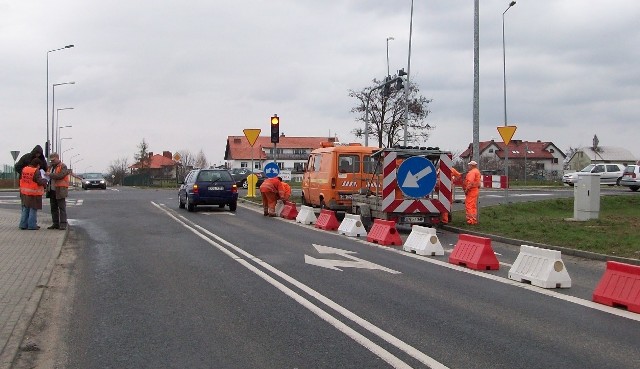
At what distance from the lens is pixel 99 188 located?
57.2 metres

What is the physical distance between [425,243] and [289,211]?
10171 millimetres

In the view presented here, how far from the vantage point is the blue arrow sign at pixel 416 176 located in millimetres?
16562

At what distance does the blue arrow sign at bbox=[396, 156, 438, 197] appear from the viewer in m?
16.6

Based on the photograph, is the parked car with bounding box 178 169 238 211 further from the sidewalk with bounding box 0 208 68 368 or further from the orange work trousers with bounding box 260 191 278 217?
the sidewalk with bounding box 0 208 68 368

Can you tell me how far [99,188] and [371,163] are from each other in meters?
41.1

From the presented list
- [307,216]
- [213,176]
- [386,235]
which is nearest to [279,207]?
[307,216]

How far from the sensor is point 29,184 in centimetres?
1634

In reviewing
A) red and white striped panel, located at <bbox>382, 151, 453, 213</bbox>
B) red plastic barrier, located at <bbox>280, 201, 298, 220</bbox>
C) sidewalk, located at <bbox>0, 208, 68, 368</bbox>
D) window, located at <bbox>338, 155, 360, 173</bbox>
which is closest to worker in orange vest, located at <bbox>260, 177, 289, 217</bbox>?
red plastic barrier, located at <bbox>280, 201, 298, 220</bbox>

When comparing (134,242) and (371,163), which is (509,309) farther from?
(371,163)

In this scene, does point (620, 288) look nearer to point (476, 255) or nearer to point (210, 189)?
point (476, 255)

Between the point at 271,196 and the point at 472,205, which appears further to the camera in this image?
the point at 271,196

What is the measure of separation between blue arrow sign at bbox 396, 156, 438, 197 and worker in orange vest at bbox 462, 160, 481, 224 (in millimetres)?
2156

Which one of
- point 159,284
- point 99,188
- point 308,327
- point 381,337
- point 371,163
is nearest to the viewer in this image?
point 381,337

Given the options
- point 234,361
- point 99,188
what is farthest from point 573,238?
point 99,188
